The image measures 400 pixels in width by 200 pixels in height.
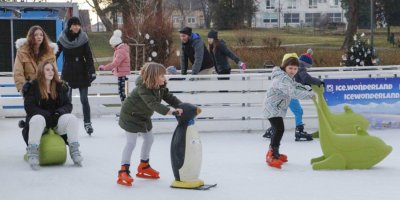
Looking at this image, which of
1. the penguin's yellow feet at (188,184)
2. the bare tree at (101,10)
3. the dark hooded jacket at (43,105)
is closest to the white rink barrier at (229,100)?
the dark hooded jacket at (43,105)

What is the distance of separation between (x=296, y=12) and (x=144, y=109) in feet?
250

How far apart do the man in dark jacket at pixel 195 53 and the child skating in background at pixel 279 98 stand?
10.9ft

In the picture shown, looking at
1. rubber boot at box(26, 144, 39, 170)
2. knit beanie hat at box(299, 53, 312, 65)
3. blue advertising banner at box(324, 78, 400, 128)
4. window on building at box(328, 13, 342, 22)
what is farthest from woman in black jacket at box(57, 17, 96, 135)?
window on building at box(328, 13, 342, 22)

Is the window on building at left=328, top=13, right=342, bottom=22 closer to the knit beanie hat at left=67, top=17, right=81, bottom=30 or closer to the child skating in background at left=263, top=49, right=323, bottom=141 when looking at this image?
the child skating in background at left=263, top=49, right=323, bottom=141

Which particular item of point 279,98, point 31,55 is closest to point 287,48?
point 31,55

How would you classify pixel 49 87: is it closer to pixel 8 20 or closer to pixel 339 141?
pixel 339 141

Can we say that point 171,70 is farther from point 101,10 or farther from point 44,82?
point 101,10

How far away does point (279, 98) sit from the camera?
868cm

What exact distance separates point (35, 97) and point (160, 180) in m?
1.82

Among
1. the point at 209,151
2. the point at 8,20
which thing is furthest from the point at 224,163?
the point at 8,20

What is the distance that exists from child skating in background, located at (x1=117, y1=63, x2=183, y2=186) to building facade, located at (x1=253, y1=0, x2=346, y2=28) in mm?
70390

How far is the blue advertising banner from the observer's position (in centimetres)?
1184

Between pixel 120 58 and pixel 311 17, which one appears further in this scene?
pixel 311 17

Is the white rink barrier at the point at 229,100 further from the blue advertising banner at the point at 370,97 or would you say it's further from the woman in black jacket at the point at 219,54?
the woman in black jacket at the point at 219,54
